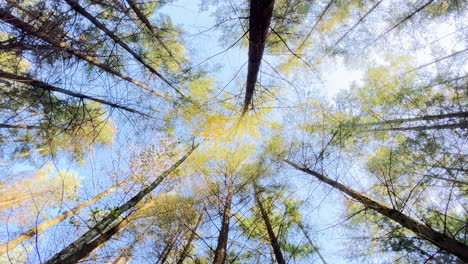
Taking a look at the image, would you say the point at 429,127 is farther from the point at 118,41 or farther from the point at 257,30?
the point at 118,41

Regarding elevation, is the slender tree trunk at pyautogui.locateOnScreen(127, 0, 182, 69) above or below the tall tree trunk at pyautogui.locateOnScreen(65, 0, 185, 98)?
above

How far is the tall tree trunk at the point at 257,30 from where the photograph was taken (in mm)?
2779

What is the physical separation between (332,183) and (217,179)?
3283 millimetres

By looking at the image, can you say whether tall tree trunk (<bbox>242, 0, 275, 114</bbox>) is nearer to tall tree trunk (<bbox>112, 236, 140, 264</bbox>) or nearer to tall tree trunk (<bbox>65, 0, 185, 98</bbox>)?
tall tree trunk (<bbox>65, 0, 185, 98</bbox>)

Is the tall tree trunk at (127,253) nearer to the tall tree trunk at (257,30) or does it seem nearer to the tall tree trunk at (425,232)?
the tall tree trunk at (257,30)

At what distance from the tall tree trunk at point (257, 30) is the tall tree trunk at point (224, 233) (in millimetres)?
3352

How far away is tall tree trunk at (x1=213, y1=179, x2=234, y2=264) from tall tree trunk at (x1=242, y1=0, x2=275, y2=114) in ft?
11.0

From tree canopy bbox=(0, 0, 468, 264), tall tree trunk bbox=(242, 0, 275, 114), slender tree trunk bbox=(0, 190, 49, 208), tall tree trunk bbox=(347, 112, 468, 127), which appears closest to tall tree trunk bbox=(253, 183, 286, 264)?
tree canopy bbox=(0, 0, 468, 264)

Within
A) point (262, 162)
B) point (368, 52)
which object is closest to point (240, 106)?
point (262, 162)

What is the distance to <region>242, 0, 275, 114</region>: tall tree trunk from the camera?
2779 millimetres

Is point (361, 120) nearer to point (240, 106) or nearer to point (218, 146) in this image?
point (240, 106)

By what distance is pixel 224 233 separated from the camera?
4.59 meters

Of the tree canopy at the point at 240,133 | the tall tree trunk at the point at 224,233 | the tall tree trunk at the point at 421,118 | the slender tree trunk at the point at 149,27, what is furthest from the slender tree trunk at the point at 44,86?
the tall tree trunk at the point at 421,118

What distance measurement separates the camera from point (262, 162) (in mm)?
8344
